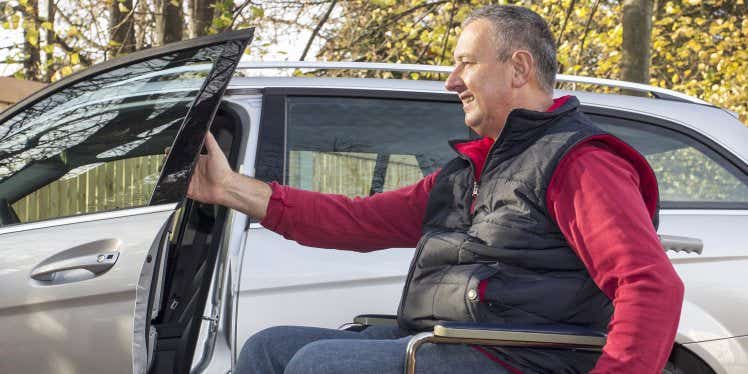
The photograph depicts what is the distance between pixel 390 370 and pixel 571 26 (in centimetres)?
957

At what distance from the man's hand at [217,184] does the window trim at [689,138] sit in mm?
1306

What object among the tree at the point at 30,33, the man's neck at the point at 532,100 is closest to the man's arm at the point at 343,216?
the man's neck at the point at 532,100

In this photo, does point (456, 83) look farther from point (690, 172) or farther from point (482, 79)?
point (690, 172)

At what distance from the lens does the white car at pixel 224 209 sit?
254 cm

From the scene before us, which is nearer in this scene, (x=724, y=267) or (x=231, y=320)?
(x=231, y=320)

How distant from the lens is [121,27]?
371 inches

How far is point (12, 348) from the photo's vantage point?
2.55 m

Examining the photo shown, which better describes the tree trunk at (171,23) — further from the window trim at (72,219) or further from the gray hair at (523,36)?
the gray hair at (523,36)

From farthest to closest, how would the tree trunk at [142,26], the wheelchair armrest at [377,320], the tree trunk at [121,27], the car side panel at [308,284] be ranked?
the tree trunk at [142,26]
the tree trunk at [121,27]
the car side panel at [308,284]
the wheelchair armrest at [377,320]

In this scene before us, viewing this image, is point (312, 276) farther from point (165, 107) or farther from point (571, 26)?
point (571, 26)

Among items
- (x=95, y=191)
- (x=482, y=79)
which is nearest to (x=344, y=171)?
(x=95, y=191)

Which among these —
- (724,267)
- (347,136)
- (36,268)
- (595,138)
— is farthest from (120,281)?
(724,267)

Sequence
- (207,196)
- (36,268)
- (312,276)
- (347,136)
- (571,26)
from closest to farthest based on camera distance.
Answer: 1. (207,196)
2. (36,268)
3. (312,276)
4. (347,136)
5. (571,26)

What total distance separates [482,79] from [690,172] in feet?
4.18
